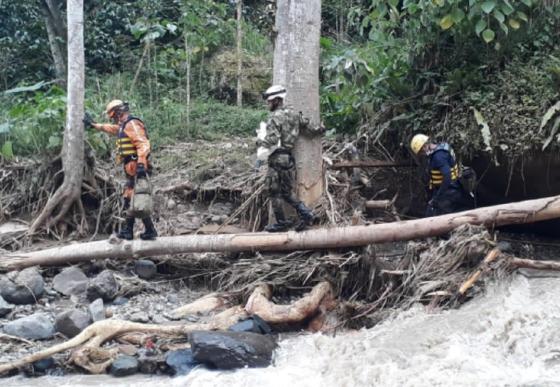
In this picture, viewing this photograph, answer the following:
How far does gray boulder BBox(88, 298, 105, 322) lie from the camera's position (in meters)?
7.61

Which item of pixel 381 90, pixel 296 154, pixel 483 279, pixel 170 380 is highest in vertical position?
pixel 381 90

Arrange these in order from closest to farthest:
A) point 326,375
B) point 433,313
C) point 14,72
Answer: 1. point 326,375
2. point 433,313
3. point 14,72

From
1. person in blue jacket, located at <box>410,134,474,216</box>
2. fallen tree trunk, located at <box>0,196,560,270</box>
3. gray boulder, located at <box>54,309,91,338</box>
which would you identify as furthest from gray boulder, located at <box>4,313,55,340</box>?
person in blue jacket, located at <box>410,134,474,216</box>

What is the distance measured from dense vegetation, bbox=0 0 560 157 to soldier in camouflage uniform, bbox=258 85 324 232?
219cm

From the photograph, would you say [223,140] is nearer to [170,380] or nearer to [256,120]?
[256,120]

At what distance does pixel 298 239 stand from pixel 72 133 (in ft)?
12.4

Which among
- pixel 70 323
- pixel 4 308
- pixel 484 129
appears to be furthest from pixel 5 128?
pixel 484 129

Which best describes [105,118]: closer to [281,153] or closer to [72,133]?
[72,133]

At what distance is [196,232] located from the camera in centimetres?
941

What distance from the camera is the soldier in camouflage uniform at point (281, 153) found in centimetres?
837

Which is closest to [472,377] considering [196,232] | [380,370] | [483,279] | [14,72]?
[380,370]

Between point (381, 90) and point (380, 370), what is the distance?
579cm

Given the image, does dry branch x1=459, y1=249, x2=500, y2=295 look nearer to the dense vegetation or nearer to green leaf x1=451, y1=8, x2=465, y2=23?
the dense vegetation

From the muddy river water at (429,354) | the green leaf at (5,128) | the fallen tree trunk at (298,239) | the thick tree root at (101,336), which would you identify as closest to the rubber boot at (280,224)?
the fallen tree trunk at (298,239)
